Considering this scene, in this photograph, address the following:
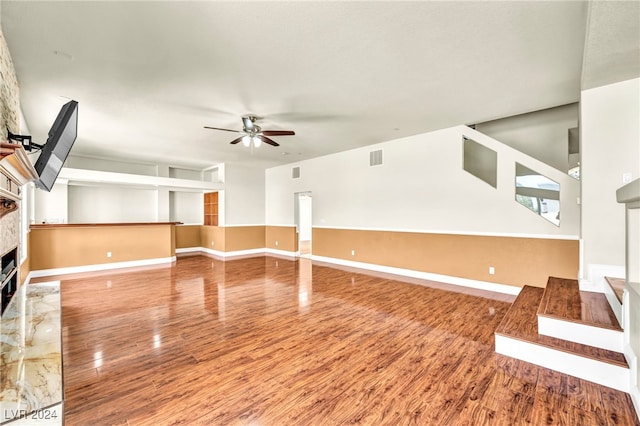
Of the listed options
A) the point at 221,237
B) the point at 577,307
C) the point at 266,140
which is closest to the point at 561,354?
the point at 577,307

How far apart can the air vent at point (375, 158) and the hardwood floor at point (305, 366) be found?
3233 millimetres

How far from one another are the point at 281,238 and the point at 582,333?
7.62m

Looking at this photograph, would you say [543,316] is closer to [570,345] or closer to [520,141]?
[570,345]

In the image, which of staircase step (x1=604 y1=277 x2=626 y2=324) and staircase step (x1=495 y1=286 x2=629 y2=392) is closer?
staircase step (x1=495 y1=286 x2=629 y2=392)

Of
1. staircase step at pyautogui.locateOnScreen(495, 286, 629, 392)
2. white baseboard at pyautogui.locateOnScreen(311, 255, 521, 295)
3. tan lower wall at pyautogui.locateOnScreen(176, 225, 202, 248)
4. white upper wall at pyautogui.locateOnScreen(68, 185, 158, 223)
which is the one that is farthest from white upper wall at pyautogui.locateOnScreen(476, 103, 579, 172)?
white upper wall at pyautogui.locateOnScreen(68, 185, 158, 223)

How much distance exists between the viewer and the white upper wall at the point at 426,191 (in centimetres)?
464

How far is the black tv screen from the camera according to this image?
2922mm

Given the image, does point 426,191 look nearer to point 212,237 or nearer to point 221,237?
point 221,237

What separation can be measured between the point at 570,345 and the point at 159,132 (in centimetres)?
678

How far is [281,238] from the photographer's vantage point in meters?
9.20

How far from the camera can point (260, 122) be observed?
4.90 meters

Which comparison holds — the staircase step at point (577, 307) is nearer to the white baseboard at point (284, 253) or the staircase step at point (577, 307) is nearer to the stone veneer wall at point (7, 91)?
the stone veneer wall at point (7, 91)

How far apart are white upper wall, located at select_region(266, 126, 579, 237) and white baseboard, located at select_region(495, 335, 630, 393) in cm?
263

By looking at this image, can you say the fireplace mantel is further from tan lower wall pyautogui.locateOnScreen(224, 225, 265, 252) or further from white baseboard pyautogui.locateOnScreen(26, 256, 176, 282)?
tan lower wall pyautogui.locateOnScreen(224, 225, 265, 252)
